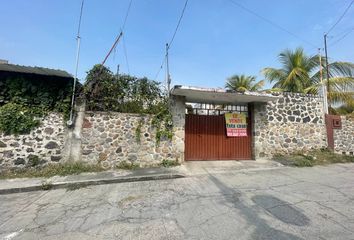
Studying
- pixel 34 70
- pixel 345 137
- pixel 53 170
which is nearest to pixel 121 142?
pixel 53 170

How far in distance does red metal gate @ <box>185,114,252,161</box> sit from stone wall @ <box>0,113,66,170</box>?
455 centimetres

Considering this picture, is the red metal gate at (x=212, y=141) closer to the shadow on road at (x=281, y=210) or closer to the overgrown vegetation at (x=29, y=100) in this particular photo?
the shadow on road at (x=281, y=210)

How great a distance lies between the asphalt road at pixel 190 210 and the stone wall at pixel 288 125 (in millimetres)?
2923

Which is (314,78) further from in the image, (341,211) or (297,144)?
(341,211)

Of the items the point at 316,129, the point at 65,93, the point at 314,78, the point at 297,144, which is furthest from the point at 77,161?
the point at 314,78

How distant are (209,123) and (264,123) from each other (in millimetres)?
2425

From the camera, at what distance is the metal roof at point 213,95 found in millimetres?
6824

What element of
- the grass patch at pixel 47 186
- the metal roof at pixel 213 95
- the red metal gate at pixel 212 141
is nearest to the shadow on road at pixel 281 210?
the metal roof at pixel 213 95

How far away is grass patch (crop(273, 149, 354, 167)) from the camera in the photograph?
786 centimetres

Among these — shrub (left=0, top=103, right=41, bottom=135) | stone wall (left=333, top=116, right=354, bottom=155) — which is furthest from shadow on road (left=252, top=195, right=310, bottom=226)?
stone wall (left=333, top=116, right=354, bottom=155)

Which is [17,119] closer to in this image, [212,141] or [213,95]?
[213,95]

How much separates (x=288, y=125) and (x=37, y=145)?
9.70 meters

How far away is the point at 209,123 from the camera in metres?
8.52

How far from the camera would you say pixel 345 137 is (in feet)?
31.5
